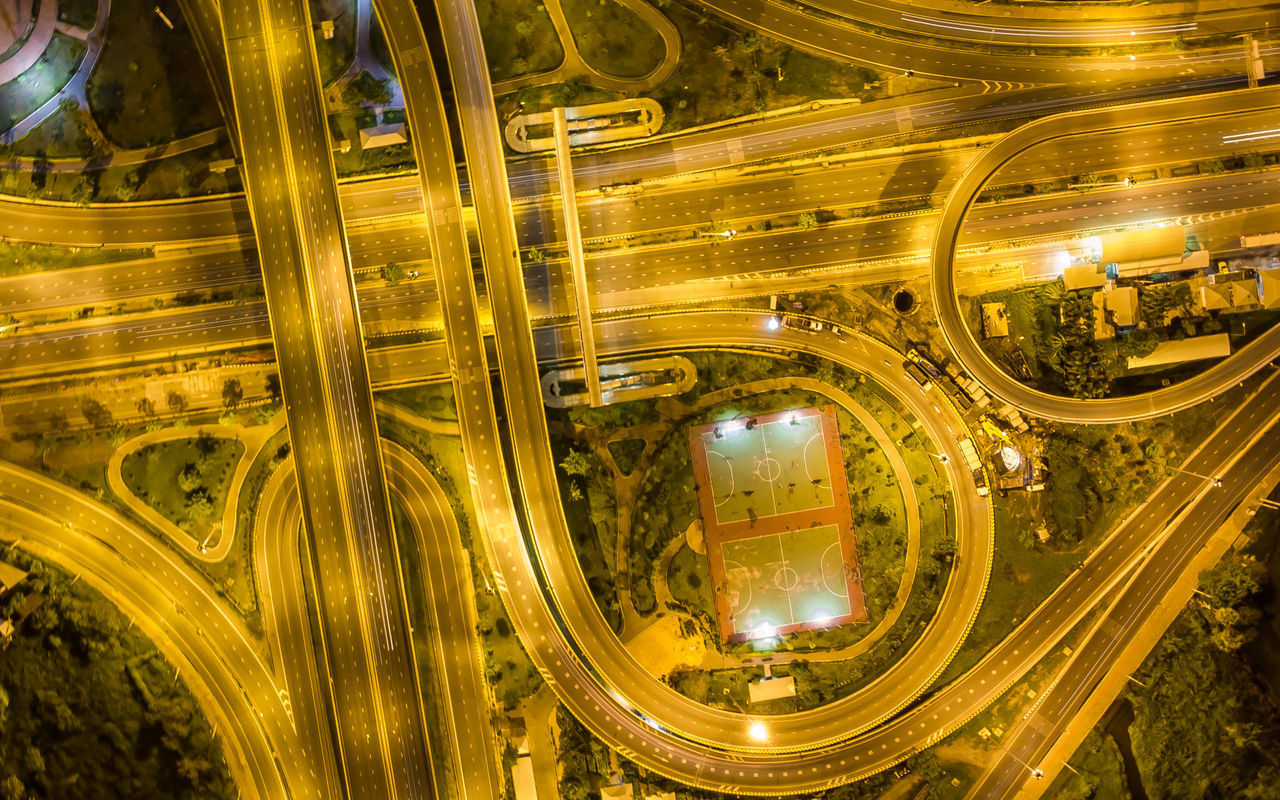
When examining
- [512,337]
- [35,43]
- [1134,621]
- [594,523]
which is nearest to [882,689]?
[1134,621]

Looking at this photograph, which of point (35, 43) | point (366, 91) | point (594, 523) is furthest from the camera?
point (35, 43)

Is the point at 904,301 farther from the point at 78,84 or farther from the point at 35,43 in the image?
the point at 35,43

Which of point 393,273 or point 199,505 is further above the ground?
point 393,273

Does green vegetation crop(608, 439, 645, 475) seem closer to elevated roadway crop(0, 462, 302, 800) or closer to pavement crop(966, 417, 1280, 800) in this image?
elevated roadway crop(0, 462, 302, 800)

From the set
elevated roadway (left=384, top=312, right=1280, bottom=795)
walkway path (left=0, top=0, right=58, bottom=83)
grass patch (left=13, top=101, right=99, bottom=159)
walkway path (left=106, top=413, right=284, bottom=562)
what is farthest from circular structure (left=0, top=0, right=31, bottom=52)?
elevated roadway (left=384, top=312, right=1280, bottom=795)

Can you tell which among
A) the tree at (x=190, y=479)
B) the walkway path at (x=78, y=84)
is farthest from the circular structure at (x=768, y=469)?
the walkway path at (x=78, y=84)

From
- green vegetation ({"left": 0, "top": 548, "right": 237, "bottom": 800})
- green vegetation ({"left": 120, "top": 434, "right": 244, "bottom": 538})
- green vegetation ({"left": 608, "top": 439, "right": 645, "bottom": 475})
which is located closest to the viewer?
green vegetation ({"left": 0, "top": 548, "right": 237, "bottom": 800})
